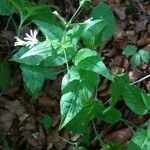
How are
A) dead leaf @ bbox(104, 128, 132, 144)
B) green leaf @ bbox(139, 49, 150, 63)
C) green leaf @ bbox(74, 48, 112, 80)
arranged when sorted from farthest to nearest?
green leaf @ bbox(139, 49, 150, 63) < dead leaf @ bbox(104, 128, 132, 144) < green leaf @ bbox(74, 48, 112, 80)

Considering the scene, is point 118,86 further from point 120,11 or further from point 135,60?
point 120,11

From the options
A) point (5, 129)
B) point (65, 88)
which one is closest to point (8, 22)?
point (5, 129)

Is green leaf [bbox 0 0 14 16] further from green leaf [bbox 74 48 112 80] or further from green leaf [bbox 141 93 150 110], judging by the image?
green leaf [bbox 141 93 150 110]

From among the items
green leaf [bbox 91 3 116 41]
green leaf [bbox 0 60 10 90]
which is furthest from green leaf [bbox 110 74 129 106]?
green leaf [bbox 0 60 10 90]

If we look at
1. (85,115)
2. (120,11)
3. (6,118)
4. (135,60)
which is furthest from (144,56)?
(6,118)

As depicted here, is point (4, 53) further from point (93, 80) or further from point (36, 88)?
point (93, 80)
